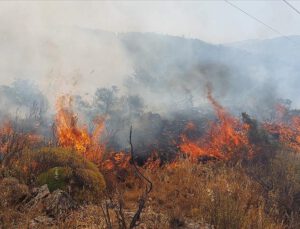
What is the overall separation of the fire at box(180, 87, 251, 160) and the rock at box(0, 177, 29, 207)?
16.2 ft

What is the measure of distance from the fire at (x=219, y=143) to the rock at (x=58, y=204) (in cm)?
456

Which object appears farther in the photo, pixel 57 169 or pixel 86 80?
pixel 86 80

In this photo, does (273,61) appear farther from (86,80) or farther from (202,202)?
(202,202)

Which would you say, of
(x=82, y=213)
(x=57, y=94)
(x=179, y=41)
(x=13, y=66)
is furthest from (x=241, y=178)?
(x=179, y=41)

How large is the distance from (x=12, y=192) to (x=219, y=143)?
6218mm

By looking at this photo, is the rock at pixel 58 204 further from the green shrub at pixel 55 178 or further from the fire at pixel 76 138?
the fire at pixel 76 138

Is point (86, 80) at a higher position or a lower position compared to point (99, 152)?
higher

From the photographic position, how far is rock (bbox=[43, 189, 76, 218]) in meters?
5.93

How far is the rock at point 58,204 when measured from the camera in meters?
5.93

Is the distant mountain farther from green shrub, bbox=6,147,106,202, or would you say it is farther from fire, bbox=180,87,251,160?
green shrub, bbox=6,147,106,202

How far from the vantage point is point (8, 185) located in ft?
21.0

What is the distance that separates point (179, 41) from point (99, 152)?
19.8 m

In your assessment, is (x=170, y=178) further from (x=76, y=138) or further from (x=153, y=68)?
(x=153, y=68)

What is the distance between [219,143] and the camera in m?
10.9
